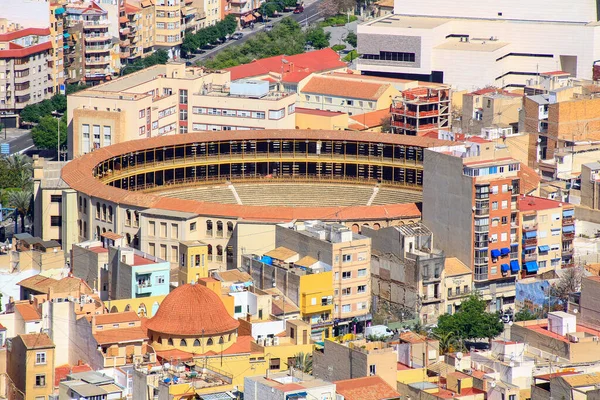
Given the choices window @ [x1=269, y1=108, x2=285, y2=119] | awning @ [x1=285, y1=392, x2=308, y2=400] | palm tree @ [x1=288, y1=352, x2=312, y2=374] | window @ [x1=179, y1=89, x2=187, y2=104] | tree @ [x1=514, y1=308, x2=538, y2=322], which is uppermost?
window @ [x1=179, y1=89, x2=187, y2=104]

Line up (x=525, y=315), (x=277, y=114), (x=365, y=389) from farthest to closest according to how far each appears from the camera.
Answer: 1. (x=277, y=114)
2. (x=525, y=315)
3. (x=365, y=389)

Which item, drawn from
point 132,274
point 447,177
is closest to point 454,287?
point 447,177

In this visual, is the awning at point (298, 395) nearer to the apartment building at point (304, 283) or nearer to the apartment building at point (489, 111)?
the apartment building at point (304, 283)

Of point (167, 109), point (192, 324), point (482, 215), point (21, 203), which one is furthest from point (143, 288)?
point (167, 109)

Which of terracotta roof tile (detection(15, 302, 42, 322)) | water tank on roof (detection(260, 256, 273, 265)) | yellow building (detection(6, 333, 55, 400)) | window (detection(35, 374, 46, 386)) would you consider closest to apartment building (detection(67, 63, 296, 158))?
water tank on roof (detection(260, 256, 273, 265))

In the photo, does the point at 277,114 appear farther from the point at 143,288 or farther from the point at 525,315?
the point at 525,315

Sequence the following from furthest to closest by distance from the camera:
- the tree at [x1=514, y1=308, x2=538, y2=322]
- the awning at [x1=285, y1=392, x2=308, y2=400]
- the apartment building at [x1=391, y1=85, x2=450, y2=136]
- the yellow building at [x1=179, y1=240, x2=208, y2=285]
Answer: the apartment building at [x1=391, y1=85, x2=450, y2=136]
the yellow building at [x1=179, y1=240, x2=208, y2=285]
the tree at [x1=514, y1=308, x2=538, y2=322]
the awning at [x1=285, y1=392, x2=308, y2=400]

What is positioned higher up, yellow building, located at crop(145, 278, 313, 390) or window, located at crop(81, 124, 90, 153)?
window, located at crop(81, 124, 90, 153)

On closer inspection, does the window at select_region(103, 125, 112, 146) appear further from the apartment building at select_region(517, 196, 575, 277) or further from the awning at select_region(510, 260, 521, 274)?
the awning at select_region(510, 260, 521, 274)
